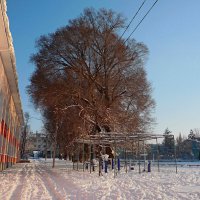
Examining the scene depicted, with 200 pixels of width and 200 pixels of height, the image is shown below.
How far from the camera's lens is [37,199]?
10.1m

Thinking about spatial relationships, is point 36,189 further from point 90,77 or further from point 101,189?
point 90,77

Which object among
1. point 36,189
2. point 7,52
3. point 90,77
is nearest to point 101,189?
point 36,189

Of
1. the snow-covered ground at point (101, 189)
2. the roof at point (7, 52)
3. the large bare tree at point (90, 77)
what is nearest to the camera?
the snow-covered ground at point (101, 189)

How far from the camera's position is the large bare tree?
1264 inches

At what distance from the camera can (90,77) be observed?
32.9 metres

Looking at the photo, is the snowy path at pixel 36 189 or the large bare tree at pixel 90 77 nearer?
the snowy path at pixel 36 189

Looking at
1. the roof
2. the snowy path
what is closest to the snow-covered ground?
the snowy path

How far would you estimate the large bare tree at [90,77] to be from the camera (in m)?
32.1

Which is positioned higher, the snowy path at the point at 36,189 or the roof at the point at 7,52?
the roof at the point at 7,52

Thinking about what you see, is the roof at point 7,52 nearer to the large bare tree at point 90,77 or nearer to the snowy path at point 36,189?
the large bare tree at point 90,77

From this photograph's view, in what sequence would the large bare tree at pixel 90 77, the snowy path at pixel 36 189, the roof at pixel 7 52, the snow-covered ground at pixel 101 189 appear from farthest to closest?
the large bare tree at pixel 90 77 < the roof at pixel 7 52 < the snowy path at pixel 36 189 < the snow-covered ground at pixel 101 189

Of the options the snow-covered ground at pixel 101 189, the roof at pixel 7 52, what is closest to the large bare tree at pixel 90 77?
the roof at pixel 7 52

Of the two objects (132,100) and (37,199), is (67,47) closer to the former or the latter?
(132,100)

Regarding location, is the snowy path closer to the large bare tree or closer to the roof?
the roof
